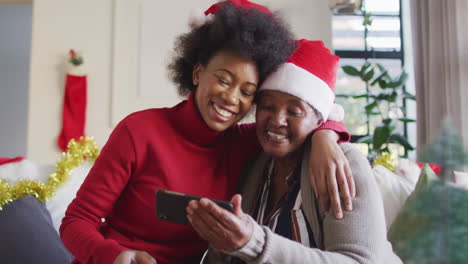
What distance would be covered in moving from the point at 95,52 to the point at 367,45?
2939mm

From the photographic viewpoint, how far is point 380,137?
335 cm

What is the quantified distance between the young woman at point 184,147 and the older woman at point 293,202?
68 millimetres

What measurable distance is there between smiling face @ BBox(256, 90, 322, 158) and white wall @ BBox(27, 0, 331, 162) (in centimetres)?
300

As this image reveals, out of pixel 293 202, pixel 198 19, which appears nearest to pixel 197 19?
pixel 198 19

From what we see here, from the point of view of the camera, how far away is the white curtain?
9.42 feet

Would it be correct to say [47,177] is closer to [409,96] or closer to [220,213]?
[220,213]

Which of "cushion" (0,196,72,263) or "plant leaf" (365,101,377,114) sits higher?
"plant leaf" (365,101,377,114)

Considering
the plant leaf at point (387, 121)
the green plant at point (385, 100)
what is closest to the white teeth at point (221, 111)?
the green plant at point (385, 100)

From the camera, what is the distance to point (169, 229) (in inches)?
45.3

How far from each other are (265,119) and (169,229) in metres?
0.43

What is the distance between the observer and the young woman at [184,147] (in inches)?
42.9

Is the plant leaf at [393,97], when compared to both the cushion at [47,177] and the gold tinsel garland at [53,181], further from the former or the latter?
the cushion at [47,177]

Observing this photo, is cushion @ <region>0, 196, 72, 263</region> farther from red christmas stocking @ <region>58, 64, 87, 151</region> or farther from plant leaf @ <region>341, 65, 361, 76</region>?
plant leaf @ <region>341, 65, 361, 76</region>

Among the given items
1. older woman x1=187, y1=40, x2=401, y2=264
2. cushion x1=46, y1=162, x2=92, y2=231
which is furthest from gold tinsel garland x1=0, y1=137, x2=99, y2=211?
older woman x1=187, y1=40, x2=401, y2=264
